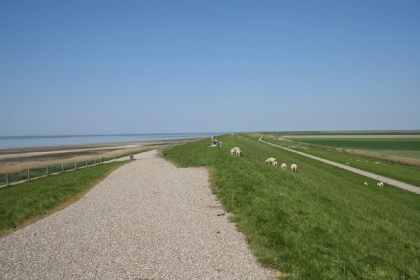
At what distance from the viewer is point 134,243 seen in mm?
11062

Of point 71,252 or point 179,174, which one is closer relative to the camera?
point 71,252

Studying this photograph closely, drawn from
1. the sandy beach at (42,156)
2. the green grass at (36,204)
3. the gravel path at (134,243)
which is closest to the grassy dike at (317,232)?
the gravel path at (134,243)

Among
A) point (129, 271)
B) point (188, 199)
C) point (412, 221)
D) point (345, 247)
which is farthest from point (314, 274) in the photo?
point (412, 221)

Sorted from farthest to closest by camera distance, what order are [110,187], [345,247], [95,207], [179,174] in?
[179,174]
[110,187]
[95,207]
[345,247]

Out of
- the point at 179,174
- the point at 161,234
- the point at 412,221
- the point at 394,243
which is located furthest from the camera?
the point at 179,174

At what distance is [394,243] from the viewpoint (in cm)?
1314

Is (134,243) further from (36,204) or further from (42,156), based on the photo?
(42,156)

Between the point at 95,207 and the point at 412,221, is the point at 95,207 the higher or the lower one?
the higher one

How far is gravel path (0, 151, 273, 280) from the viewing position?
8.88 metres

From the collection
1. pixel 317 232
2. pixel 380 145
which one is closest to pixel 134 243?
pixel 317 232

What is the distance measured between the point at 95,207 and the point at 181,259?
9.05 metres

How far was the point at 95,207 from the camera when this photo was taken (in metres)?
16.8

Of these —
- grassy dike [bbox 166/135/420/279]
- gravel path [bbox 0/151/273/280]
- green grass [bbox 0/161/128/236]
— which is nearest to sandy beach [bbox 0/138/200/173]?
green grass [bbox 0/161/128/236]

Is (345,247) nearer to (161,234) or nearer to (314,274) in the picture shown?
(314,274)
